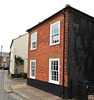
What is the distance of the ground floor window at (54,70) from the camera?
8.82 m

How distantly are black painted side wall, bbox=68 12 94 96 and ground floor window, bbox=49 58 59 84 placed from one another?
128cm

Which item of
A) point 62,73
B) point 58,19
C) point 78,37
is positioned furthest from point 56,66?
point 58,19

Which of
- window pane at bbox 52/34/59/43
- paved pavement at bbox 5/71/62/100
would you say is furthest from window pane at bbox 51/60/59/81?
window pane at bbox 52/34/59/43

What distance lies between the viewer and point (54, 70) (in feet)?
29.5

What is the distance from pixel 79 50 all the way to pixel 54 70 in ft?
8.17

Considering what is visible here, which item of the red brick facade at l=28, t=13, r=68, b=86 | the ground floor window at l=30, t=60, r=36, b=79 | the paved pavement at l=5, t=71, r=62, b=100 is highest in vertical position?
the red brick facade at l=28, t=13, r=68, b=86

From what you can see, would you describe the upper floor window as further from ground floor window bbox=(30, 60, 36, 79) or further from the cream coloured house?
the cream coloured house

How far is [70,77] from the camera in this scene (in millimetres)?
7820

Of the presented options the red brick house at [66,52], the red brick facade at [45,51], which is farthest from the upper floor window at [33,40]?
the red brick house at [66,52]

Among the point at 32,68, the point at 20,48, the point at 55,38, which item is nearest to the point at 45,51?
the point at 55,38

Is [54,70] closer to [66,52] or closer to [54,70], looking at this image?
[54,70]

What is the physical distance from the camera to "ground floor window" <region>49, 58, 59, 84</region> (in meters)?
8.82

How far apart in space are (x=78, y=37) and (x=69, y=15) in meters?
1.78

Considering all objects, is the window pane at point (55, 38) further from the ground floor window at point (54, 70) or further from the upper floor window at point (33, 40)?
the upper floor window at point (33, 40)
